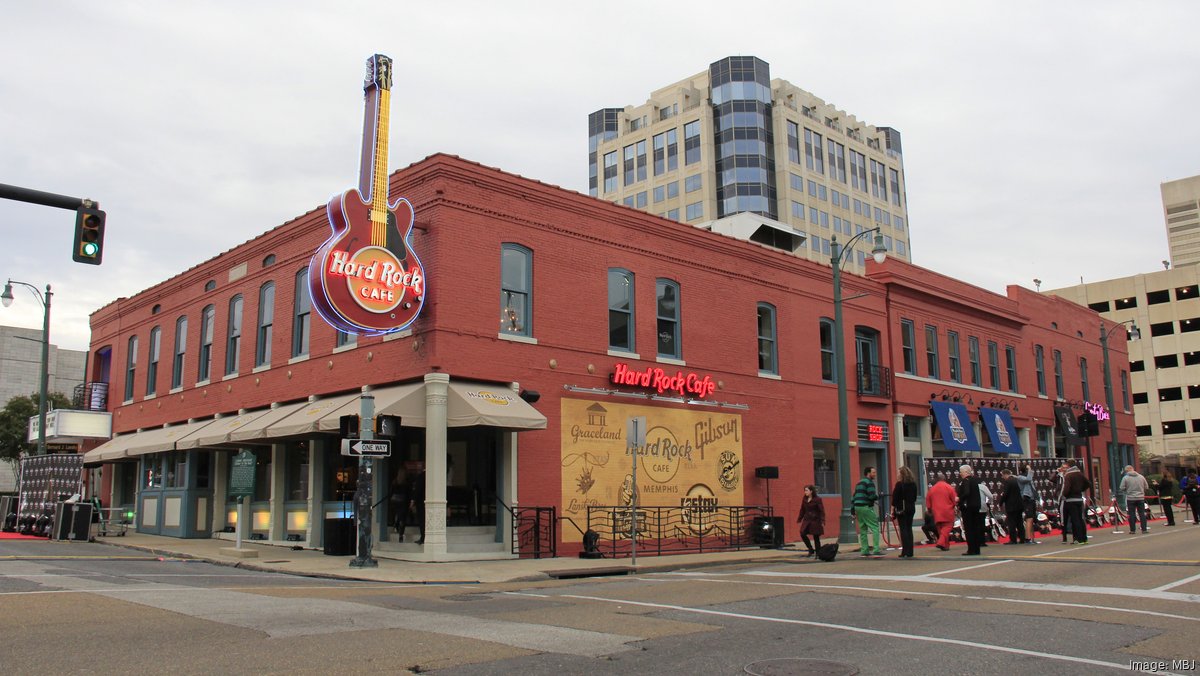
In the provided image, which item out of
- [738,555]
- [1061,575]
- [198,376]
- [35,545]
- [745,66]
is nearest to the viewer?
[1061,575]

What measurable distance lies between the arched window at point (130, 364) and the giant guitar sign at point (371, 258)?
59.4ft

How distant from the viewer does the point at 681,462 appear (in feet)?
76.8

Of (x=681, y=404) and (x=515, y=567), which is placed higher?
(x=681, y=404)

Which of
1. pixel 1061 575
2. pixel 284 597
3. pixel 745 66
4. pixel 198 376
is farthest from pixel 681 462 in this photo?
pixel 745 66

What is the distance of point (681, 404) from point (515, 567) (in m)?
7.93

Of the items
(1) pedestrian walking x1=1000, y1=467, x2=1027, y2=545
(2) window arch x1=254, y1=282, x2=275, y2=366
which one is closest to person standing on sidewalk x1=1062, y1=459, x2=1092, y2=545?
(1) pedestrian walking x1=1000, y1=467, x2=1027, y2=545

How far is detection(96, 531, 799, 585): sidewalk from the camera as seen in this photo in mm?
15594

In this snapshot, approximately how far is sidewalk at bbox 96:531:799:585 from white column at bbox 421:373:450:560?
63cm

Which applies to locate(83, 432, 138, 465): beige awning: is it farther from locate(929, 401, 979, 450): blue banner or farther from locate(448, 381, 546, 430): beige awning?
locate(929, 401, 979, 450): blue banner

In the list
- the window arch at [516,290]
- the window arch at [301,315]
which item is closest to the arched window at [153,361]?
the window arch at [301,315]

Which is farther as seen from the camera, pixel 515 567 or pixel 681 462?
pixel 681 462

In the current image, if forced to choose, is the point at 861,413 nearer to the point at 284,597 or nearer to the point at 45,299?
the point at 284,597

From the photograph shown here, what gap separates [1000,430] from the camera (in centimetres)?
3519

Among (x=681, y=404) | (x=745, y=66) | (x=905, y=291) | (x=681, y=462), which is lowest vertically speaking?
(x=681, y=462)
